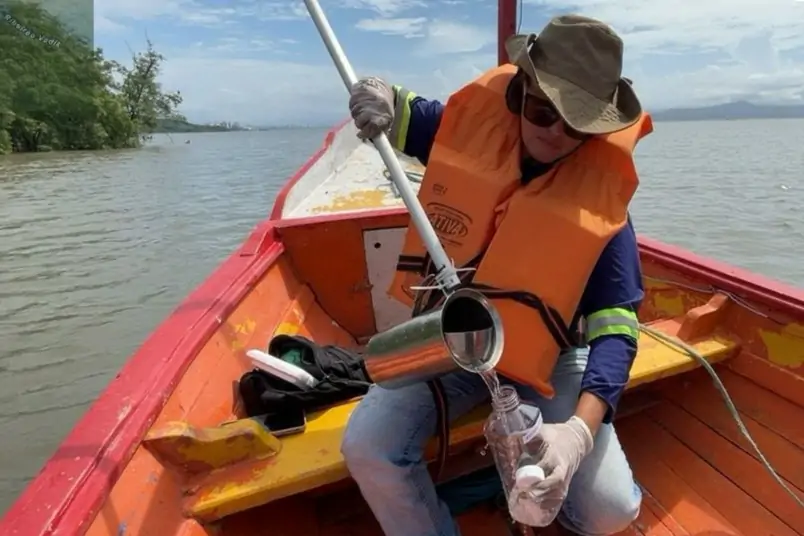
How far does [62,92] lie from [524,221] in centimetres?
4561

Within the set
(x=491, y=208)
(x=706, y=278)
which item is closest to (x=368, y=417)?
(x=491, y=208)

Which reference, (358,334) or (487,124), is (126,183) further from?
(487,124)

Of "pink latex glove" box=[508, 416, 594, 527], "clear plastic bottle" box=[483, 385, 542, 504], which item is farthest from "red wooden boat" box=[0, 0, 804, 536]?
"clear plastic bottle" box=[483, 385, 542, 504]

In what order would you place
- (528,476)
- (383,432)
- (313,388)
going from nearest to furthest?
1. (528,476)
2. (383,432)
3. (313,388)

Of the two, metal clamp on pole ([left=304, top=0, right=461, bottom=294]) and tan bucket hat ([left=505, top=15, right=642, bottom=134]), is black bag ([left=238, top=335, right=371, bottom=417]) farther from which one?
tan bucket hat ([left=505, top=15, right=642, bottom=134])

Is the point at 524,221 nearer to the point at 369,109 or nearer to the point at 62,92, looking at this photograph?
the point at 369,109

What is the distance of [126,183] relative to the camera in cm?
2094

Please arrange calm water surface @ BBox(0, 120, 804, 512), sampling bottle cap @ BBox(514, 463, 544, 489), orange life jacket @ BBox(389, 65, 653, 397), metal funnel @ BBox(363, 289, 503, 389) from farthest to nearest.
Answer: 1. calm water surface @ BBox(0, 120, 804, 512)
2. orange life jacket @ BBox(389, 65, 653, 397)
3. metal funnel @ BBox(363, 289, 503, 389)
4. sampling bottle cap @ BBox(514, 463, 544, 489)

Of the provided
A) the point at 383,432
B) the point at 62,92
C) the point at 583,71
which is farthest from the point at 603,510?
the point at 62,92

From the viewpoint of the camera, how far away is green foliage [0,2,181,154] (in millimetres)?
38281

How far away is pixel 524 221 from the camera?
6.08ft

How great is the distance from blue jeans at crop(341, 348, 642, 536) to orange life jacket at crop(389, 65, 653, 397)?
225 mm

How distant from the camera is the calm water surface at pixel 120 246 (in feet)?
19.3

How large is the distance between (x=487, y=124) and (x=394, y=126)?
0.31m
